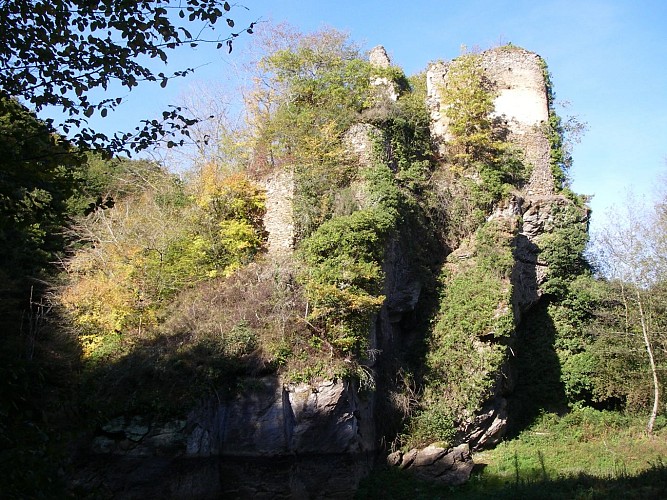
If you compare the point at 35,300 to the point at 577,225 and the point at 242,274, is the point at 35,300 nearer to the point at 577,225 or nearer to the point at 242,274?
the point at 242,274

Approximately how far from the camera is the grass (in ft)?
47.1

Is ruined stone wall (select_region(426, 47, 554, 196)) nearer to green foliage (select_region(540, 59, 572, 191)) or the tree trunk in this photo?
green foliage (select_region(540, 59, 572, 191))

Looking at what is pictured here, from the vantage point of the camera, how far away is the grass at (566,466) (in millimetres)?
14359

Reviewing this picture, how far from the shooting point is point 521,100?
2381 cm

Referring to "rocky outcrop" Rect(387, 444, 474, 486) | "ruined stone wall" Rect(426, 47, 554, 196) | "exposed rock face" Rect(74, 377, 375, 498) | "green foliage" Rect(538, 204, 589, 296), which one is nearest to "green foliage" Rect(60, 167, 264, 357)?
"exposed rock face" Rect(74, 377, 375, 498)

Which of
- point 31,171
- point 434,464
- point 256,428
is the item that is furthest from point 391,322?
point 31,171

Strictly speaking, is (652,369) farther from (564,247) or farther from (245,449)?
(245,449)

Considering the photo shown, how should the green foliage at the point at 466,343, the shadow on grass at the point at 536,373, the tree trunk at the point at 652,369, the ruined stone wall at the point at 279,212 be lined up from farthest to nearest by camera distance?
1. the shadow on grass at the point at 536,373
2. the tree trunk at the point at 652,369
3. the ruined stone wall at the point at 279,212
4. the green foliage at the point at 466,343

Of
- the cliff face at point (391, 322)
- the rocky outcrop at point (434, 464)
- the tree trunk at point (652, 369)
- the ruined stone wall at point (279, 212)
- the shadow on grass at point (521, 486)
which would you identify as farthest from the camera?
the tree trunk at point (652, 369)

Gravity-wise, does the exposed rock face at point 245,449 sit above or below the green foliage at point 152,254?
below

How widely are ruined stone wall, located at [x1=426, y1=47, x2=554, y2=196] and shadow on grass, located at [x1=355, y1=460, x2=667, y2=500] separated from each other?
10.8 m

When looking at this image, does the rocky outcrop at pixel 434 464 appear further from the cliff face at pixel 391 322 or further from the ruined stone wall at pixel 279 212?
the ruined stone wall at pixel 279 212

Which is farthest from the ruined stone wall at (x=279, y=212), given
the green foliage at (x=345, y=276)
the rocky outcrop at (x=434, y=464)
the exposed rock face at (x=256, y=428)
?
the rocky outcrop at (x=434, y=464)

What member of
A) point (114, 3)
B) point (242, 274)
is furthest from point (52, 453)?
point (242, 274)
